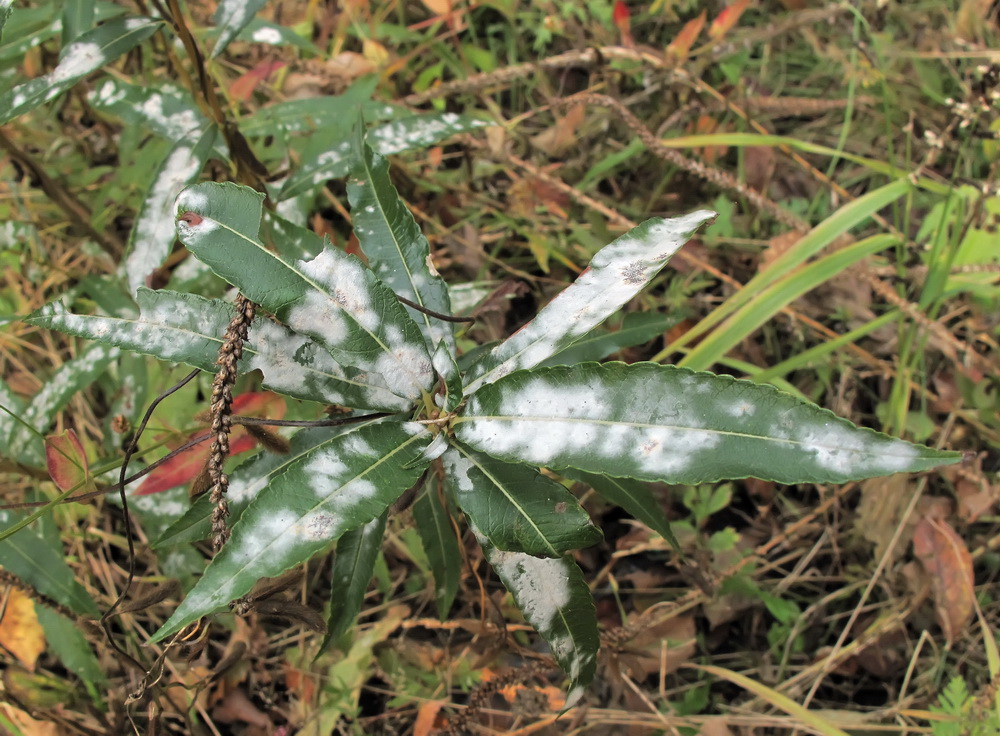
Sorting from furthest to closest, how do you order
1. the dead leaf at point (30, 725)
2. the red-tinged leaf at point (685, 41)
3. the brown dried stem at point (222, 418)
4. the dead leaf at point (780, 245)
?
the red-tinged leaf at point (685, 41), the dead leaf at point (780, 245), the dead leaf at point (30, 725), the brown dried stem at point (222, 418)

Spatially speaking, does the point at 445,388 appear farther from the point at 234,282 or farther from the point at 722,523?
the point at 722,523

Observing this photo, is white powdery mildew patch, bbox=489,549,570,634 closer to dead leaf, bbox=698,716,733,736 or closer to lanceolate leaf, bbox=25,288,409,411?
lanceolate leaf, bbox=25,288,409,411

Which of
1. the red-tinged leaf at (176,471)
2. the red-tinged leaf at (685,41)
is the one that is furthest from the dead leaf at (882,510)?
the red-tinged leaf at (176,471)

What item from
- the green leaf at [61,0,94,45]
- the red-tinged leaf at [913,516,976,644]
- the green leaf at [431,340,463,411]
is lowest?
the red-tinged leaf at [913,516,976,644]

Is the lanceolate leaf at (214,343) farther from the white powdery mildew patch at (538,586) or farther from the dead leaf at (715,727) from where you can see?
the dead leaf at (715,727)

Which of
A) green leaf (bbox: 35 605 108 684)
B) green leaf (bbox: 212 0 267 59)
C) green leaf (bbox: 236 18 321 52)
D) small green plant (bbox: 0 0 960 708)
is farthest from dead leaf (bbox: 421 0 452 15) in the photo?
green leaf (bbox: 35 605 108 684)
